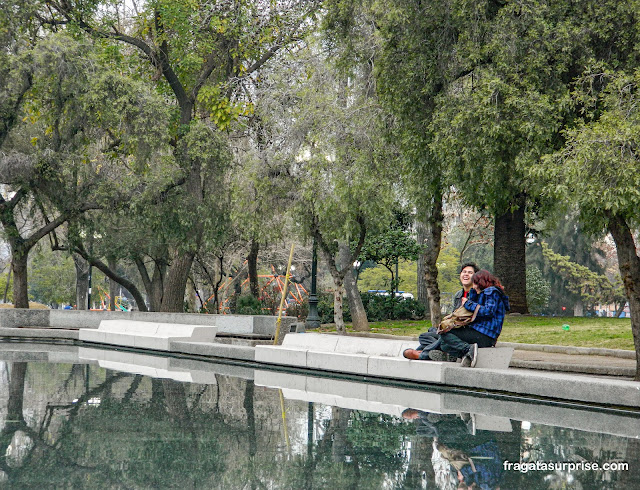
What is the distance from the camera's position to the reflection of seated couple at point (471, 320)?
9664mm

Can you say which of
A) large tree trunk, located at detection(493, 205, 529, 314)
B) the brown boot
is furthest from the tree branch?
the brown boot

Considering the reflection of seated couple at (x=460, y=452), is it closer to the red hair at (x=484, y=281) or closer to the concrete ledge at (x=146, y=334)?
the red hair at (x=484, y=281)

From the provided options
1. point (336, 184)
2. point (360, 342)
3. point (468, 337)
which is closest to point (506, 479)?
point (468, 337)

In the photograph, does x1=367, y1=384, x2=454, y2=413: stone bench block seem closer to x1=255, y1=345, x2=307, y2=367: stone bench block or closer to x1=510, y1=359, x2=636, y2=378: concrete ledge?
x1=255, y1=345, x2=307, y2=367: stone bench block

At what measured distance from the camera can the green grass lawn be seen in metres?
17.9

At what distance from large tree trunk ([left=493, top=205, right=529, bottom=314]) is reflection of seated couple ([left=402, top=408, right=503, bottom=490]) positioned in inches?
702

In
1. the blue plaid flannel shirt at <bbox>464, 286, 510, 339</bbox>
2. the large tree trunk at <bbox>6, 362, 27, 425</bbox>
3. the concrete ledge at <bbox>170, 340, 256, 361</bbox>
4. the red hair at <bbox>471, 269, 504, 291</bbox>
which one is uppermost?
the red hair at <bbox>471, 269, 504, 291</bbox>

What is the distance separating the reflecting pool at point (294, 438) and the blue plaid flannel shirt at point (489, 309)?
949 millimetres

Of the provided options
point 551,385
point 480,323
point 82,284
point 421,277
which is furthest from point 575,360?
point 82,284

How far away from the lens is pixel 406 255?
2955 centimetres

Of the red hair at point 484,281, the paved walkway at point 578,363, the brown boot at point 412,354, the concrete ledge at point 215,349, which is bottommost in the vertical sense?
the paved walkway at point 578,363

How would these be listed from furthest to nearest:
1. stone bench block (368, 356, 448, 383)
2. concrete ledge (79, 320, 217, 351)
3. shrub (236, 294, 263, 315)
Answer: shrub (236, 294, 263, 315) → concrete ledge (79, 320, 217, 351) → stone bench block (368, 356, 448, 383)

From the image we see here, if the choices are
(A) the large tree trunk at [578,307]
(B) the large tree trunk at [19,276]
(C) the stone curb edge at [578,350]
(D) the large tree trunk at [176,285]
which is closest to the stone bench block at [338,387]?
(C) the stone curb edge at [578,350]

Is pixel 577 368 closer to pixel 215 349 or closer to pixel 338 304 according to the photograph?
→ pixel 215 349
